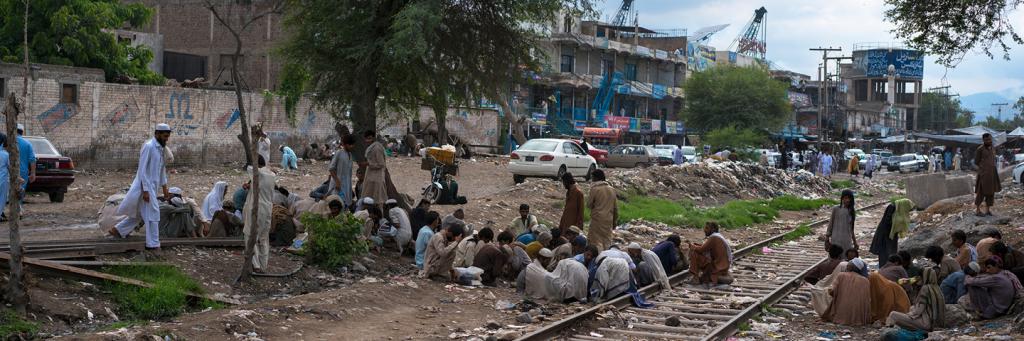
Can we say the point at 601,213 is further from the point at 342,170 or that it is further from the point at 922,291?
the point at 922,291

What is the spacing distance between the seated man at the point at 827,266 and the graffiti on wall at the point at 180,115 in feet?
63.8

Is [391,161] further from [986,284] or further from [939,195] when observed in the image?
[986,284]

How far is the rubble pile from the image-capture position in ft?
101

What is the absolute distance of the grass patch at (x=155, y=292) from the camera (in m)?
9.74

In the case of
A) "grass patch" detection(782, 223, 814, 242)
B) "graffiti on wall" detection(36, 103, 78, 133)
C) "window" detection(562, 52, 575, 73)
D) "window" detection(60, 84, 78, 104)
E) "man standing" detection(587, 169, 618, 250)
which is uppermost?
"window" detection(562, 52, 575, 73)

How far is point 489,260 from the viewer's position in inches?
532

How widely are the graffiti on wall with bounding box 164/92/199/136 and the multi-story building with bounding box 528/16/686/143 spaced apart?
27.6 m

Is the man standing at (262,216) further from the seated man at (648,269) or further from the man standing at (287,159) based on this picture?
the man standing at (287,159)

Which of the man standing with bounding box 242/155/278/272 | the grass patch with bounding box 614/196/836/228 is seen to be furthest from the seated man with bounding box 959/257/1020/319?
the grass patch with bounding box 614/196/836/228

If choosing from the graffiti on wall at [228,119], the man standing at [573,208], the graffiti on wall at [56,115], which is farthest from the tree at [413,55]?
the graffiti on wall at [228,119]

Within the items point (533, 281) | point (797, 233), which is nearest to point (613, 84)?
point (797, 233)

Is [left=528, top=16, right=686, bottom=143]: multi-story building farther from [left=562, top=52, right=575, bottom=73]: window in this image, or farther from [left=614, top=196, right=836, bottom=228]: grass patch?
[left=614, top=196, right=836, bottom=228]: grass patch

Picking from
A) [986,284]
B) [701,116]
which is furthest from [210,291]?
[701,116]

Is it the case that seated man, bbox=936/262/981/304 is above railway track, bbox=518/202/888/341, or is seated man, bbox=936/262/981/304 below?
above
